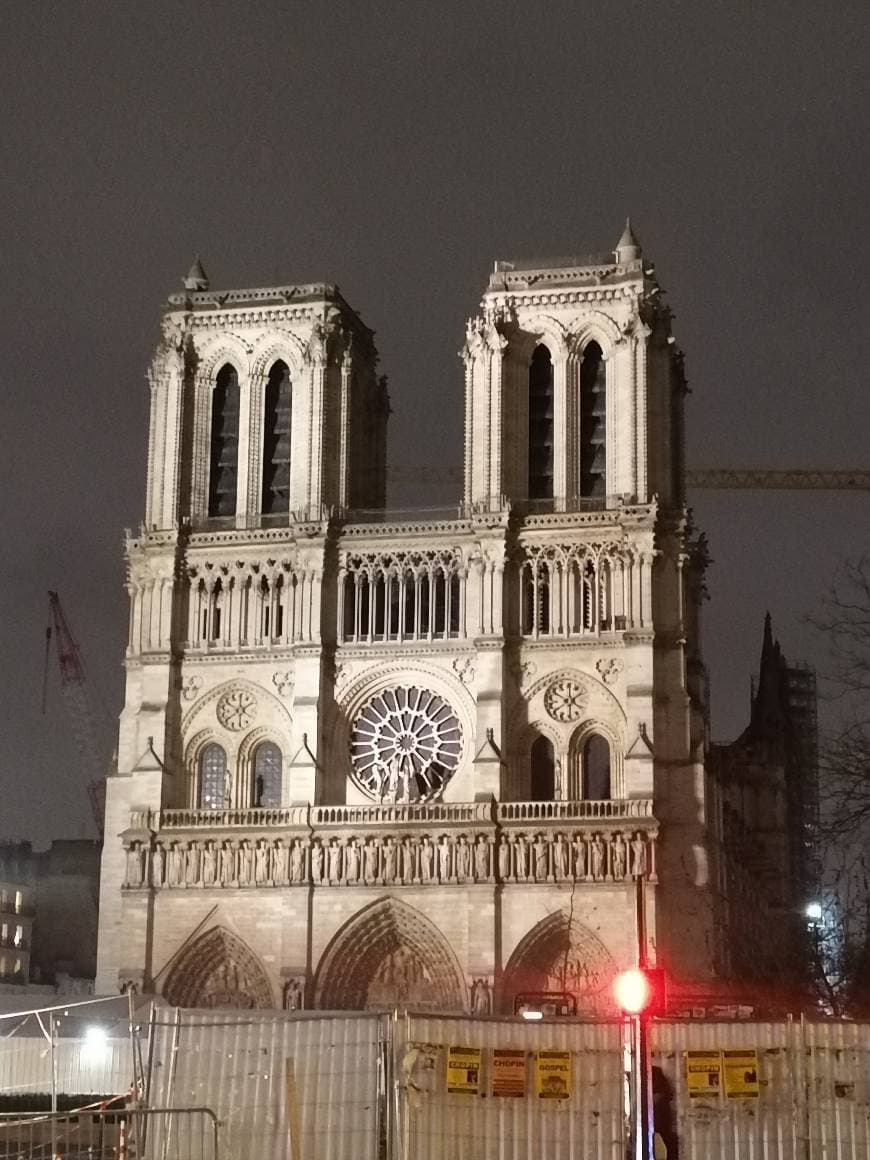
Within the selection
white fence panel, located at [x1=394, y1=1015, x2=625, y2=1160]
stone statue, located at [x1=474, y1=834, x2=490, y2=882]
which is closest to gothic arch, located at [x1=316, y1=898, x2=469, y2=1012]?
stone statue, located at [x1=474, y1=834, x2=490, y2=882]

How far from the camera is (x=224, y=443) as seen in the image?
58594mm

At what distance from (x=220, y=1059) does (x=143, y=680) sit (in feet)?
110

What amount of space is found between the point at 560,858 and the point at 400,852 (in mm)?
4333

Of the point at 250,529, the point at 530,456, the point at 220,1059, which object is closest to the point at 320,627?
the point at 250,529

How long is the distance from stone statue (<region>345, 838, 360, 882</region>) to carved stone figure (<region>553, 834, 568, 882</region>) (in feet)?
17.6

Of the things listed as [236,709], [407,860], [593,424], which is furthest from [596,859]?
[593,424]

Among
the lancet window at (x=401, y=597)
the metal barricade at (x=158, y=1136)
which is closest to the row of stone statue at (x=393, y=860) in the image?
the lancet window at (x=401, y=597)

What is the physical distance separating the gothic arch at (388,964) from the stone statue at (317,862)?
1.51m

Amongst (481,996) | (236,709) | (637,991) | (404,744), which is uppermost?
(236,709)

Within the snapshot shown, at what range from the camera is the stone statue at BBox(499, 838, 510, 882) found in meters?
51.1

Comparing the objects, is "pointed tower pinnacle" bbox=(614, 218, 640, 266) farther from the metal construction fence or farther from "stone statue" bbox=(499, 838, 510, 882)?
the metal construction fence

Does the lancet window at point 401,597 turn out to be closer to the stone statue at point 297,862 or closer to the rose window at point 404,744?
the rose window at point 404,744

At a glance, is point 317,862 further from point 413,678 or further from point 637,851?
point 637,851

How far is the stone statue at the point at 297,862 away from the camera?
52.4 meters
